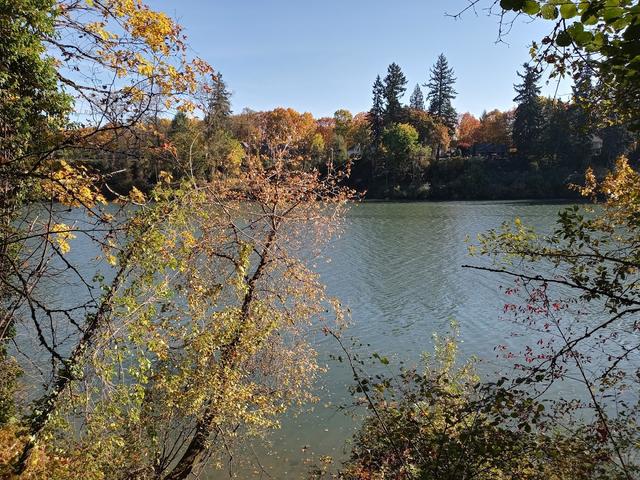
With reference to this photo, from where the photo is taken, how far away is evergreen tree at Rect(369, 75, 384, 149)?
7288 centimetres

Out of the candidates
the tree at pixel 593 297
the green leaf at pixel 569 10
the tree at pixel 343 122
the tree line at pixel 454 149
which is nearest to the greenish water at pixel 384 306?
the tree at pixel 593 297

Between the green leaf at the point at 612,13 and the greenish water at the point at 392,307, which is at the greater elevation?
the green leaf at the point at 612,13

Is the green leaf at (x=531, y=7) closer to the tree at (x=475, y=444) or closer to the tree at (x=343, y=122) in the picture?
the tree at (x=475, y=444)

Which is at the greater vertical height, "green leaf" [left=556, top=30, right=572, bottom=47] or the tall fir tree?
the tall fir tree

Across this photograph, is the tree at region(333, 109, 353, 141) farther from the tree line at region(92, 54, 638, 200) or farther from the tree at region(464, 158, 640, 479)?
the tree at region(464, 158, 640, 479)

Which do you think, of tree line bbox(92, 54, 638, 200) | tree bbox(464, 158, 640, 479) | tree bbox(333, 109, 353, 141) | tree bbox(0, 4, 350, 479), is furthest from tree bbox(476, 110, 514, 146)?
tree bbox(0, 4, 350, 479)

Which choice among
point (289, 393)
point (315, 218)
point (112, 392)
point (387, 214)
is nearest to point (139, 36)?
point (112, 392)

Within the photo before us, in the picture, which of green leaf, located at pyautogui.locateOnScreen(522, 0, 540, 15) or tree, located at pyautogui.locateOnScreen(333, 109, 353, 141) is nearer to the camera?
green leaf, located at pyautogui.locateOnScreen(522, 0, 540, 15)

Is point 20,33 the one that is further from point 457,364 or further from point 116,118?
point 457,364

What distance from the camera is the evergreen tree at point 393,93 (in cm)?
7200

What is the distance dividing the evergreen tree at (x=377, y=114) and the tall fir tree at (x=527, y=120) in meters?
18.9

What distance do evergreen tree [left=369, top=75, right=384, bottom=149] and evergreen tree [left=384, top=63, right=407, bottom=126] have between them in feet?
2.58

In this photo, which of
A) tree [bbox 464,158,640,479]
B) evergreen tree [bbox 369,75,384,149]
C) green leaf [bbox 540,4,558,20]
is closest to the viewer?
green leaf [bbox 540,4,558,20]

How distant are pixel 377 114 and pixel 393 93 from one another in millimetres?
3874
